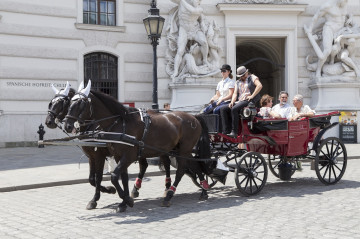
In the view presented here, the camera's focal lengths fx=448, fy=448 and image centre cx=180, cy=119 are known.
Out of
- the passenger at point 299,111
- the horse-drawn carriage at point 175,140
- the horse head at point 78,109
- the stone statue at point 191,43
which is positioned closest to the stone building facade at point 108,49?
the stone statue at point 191,43

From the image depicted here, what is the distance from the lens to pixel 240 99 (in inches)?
314

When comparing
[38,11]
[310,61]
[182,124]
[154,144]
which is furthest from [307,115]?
[38,11]

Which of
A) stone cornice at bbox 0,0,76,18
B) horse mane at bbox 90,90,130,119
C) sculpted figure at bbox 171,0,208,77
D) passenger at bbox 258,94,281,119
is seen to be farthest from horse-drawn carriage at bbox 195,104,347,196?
stone cornice at bbox 0,0,76,18

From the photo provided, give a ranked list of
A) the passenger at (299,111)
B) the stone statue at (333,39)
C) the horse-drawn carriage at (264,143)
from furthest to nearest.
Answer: the stone statue at (333,39) < the passenger at (299,111) < the horse-drawn carriage at (264,143)

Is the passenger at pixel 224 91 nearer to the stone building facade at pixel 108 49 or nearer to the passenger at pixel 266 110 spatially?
the passenger at pixel 266 110

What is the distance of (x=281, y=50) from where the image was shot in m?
20.3

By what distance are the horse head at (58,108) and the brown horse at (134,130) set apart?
0.59ft

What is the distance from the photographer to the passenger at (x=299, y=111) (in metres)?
8.57

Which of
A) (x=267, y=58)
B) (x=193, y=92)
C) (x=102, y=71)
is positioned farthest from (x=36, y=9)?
(x=267, y=58)

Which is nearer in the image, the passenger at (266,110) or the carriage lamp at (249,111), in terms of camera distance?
the carriage lamp at (249,111)

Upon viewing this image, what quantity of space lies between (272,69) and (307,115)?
1306 centimetres

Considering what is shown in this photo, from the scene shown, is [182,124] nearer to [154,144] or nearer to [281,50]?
[154,144]

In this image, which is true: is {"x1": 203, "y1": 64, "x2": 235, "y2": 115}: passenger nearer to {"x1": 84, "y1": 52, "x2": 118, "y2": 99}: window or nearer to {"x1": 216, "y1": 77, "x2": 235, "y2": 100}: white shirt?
{"x1": 216, "y1": 77, "x2": 235, "y2": 100}: white shirt

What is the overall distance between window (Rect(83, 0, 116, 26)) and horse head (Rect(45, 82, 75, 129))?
12357 millimetres
